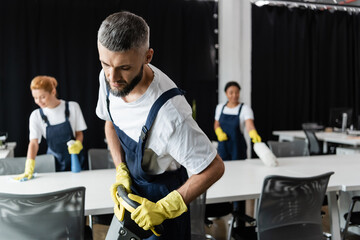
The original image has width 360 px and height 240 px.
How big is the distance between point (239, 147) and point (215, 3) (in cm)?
276

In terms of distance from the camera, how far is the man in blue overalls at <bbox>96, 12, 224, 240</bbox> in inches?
44.1

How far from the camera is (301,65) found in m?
6.48

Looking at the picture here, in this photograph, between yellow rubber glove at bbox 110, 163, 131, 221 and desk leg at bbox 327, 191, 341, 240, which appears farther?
desk leg at bbox 327, 191, 341, 240

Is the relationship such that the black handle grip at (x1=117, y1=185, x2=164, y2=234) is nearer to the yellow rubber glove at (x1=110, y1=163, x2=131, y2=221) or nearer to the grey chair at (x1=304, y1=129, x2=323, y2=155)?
the yellow rubber glove at (x1=110, y1=163, x2=131, y2=221)

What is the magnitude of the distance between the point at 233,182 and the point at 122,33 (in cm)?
159

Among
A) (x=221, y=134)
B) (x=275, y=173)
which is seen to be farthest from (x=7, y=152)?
(x=275, y=173)

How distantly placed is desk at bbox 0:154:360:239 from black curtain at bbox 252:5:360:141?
3.27 meters

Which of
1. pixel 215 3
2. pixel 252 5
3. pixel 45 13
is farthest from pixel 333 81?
pixel 45 13

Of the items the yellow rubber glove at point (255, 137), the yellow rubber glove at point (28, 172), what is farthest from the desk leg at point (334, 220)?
the yellow rubber glove at point (28, 172)

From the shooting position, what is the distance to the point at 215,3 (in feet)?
19.3

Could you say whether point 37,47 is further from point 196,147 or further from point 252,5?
point 196,147

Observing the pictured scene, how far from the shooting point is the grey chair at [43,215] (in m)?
1.60

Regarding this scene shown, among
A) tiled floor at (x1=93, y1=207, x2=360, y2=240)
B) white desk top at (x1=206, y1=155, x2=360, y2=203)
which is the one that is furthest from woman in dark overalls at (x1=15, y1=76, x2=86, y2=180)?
white desk top at (x1=206, y1=155, x2=360, y2=203)

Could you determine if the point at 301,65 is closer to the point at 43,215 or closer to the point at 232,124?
the point at 232,124
